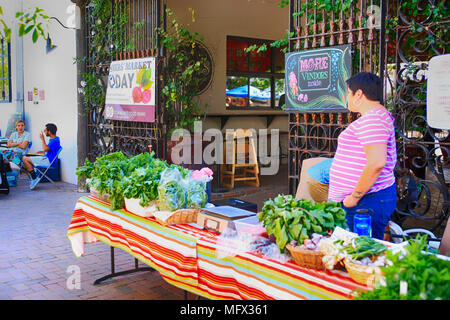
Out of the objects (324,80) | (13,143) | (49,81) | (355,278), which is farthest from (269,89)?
(355,278)

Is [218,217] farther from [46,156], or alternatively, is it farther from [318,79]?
[46,156]

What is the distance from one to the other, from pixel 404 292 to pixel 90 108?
27.1ft

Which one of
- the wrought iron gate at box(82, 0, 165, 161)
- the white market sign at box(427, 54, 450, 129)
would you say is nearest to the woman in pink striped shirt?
the white market sign at box(427, 54, 450, 129)

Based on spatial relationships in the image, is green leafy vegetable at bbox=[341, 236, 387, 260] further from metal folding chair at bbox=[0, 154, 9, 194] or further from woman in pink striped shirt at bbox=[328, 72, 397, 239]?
metal folding chair at bbox=[0, 154, 9, 194]

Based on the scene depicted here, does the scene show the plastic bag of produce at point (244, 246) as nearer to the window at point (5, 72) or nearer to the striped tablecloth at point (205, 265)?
the striped tablecloth at point (205, 265)

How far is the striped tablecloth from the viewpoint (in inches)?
98.7

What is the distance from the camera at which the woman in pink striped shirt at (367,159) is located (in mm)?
3214

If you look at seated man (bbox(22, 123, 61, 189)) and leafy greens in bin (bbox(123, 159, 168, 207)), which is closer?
leafy greens in bin (bbox(123, 159, 168, 207))

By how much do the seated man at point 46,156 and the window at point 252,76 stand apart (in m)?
3.75

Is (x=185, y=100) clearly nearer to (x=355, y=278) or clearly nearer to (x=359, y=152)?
(x=359, y=152)

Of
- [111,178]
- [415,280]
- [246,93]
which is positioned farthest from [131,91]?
[415,280]

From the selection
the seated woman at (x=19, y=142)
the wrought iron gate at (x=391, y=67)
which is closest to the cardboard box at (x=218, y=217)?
the wrought iron gate at (x=391, y=67)

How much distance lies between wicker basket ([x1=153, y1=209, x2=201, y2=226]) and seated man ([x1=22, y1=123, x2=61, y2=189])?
692cm

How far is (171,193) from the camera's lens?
3670 millimetres
